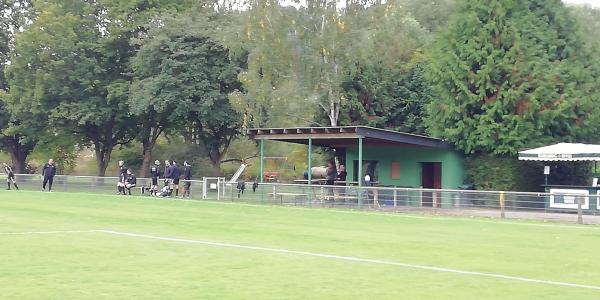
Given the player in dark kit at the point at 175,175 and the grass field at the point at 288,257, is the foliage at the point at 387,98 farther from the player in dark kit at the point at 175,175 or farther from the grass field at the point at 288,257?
the grass field at the point at 288,257

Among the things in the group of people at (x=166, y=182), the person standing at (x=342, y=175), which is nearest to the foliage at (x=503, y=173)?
the person standing at (x=342, y=175)

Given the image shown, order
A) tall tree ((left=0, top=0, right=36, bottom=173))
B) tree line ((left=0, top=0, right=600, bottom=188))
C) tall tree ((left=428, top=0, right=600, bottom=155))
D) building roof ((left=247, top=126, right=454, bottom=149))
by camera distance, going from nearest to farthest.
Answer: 1. building roof ((left=247, top=126, right=454, bottom=149))
2. tall tree ((left=428, top=0, right=600, bottom=155))
3. tree line ((left=0, top=0, right=600, bottom=188))
4. tall tree ((left=0, top=0, right=36, bottom=173))

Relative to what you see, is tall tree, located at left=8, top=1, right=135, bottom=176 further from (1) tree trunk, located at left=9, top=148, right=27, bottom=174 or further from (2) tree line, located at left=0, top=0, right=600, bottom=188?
(1) tree trunk, located at left=9, top=148, right=27, bottom=174

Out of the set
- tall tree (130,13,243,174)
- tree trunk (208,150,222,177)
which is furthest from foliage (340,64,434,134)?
tree trunk (208,150,222,177)

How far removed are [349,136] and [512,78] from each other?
25.0ft

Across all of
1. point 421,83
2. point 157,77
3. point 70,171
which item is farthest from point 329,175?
point 70,171

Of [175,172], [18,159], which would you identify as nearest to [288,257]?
[175,172]

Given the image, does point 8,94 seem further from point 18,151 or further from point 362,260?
point 362,260

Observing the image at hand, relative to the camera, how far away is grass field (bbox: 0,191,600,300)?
12.6 metres

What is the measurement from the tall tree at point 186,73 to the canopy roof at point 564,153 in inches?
951

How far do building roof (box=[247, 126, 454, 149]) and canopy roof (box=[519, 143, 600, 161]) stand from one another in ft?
13.5

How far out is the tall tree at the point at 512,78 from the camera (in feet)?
124

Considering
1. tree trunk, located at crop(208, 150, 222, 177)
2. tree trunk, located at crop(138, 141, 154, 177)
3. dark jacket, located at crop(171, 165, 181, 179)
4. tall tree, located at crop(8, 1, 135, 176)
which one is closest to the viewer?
dark jacket, located at crop(171, 165, 181, 179)

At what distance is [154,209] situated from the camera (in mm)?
33000
